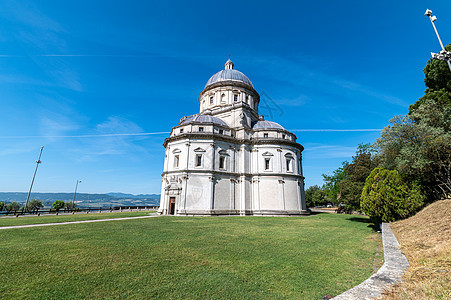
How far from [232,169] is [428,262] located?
2612 cm

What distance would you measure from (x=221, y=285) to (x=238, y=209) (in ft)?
85.9

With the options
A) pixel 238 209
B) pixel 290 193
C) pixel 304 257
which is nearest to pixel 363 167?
pixel 290 193

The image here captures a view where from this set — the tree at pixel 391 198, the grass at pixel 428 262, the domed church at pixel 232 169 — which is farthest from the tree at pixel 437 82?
the domed church at pixel 232 169

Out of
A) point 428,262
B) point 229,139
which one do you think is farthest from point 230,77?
point 428,262

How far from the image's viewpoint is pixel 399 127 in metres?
16.2

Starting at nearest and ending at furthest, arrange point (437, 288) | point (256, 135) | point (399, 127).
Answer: point (437, 288)
point (399, 127)
point (256, 135)

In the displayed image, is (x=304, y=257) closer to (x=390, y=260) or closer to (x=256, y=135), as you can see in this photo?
(x=390, y=260)

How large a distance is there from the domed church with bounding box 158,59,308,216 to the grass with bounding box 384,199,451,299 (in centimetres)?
2132

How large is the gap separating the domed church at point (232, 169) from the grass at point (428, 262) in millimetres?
21319

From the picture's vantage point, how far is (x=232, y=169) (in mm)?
31516

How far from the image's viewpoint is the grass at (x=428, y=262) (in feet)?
12.9

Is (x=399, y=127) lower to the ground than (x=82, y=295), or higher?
higher

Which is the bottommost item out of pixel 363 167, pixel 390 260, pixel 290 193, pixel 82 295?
pixel 82 295

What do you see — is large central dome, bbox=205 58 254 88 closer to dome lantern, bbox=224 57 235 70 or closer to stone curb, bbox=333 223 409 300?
dome lantern, bbox=224 57 235 70
